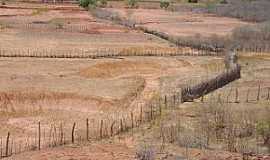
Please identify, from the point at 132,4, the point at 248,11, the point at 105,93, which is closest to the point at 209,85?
the point at 105,93

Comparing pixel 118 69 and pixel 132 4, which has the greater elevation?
pixel 118 69

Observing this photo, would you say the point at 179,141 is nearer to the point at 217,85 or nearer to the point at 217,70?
the point at 217,85

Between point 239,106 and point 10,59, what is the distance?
21.3 metres

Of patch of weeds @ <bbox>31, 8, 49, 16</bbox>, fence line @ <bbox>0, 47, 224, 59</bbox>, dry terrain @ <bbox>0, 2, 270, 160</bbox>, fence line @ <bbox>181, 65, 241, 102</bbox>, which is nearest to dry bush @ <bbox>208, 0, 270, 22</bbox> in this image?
dry terrain @ <bbox>0, 2, 270, 160</bbox>

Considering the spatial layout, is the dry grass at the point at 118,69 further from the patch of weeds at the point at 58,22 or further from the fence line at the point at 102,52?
the patch of weeds at the point at 58,22

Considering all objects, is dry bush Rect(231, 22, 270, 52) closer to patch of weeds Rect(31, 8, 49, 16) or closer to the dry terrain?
the dry terrain

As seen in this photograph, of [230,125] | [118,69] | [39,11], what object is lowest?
[39,11]

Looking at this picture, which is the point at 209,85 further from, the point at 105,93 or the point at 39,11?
the point at 39,11

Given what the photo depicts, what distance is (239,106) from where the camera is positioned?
31.2 metres

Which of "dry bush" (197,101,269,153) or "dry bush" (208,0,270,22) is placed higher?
"dry bush" (197,101,269,153)

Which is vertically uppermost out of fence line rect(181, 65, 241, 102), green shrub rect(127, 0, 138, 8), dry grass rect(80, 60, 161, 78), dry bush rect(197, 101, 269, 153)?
dry bush rect(197, 101, 269, 153)

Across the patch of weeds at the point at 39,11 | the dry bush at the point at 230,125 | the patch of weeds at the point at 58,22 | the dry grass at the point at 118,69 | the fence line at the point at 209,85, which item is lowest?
the patch of weeds at the point at 39,11

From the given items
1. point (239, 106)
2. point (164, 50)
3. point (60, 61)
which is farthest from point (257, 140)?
point (164, 50)

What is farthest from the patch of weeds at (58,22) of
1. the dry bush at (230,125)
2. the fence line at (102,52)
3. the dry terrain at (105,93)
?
the dry bush at (230,125)
